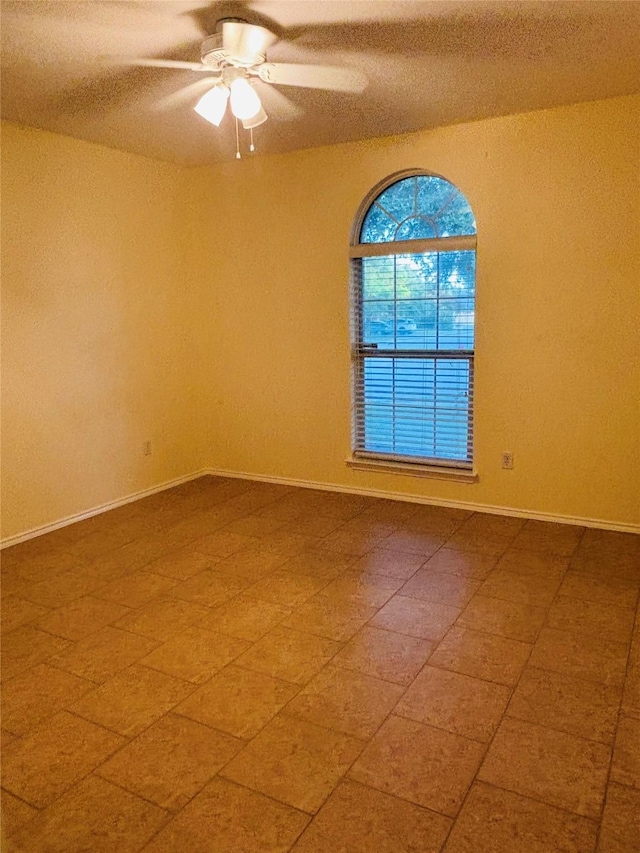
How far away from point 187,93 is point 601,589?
10.4ft

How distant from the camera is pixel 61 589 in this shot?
10.7 ft

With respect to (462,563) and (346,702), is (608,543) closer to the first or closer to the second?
(462,563)

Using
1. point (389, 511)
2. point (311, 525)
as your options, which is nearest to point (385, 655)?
point (311, 525)

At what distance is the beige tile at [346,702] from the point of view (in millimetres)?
2164

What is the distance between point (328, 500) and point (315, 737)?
2557 millimetres

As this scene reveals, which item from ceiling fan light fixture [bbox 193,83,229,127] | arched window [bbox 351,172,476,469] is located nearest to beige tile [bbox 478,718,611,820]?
arched window [bbox 351,172,476,469]

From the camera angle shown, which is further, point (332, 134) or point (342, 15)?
point (332, 134)

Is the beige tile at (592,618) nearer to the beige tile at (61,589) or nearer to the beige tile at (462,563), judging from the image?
the beige tile at (462,563)

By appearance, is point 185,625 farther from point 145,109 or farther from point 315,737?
point 145,109

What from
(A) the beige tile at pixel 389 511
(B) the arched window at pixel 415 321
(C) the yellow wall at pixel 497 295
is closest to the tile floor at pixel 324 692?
(A) the beige tile at pixel 389 511

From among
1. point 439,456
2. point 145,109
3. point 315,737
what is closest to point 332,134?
point 145,109

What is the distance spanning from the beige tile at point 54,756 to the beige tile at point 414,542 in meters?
1.96

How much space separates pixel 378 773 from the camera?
75.8 inches

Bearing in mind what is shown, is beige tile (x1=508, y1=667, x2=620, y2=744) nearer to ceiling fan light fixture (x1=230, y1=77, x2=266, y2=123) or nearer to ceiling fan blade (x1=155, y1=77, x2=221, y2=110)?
ceiling fan light fixture (x1=230, y1=77, x2=266, y2=123)
